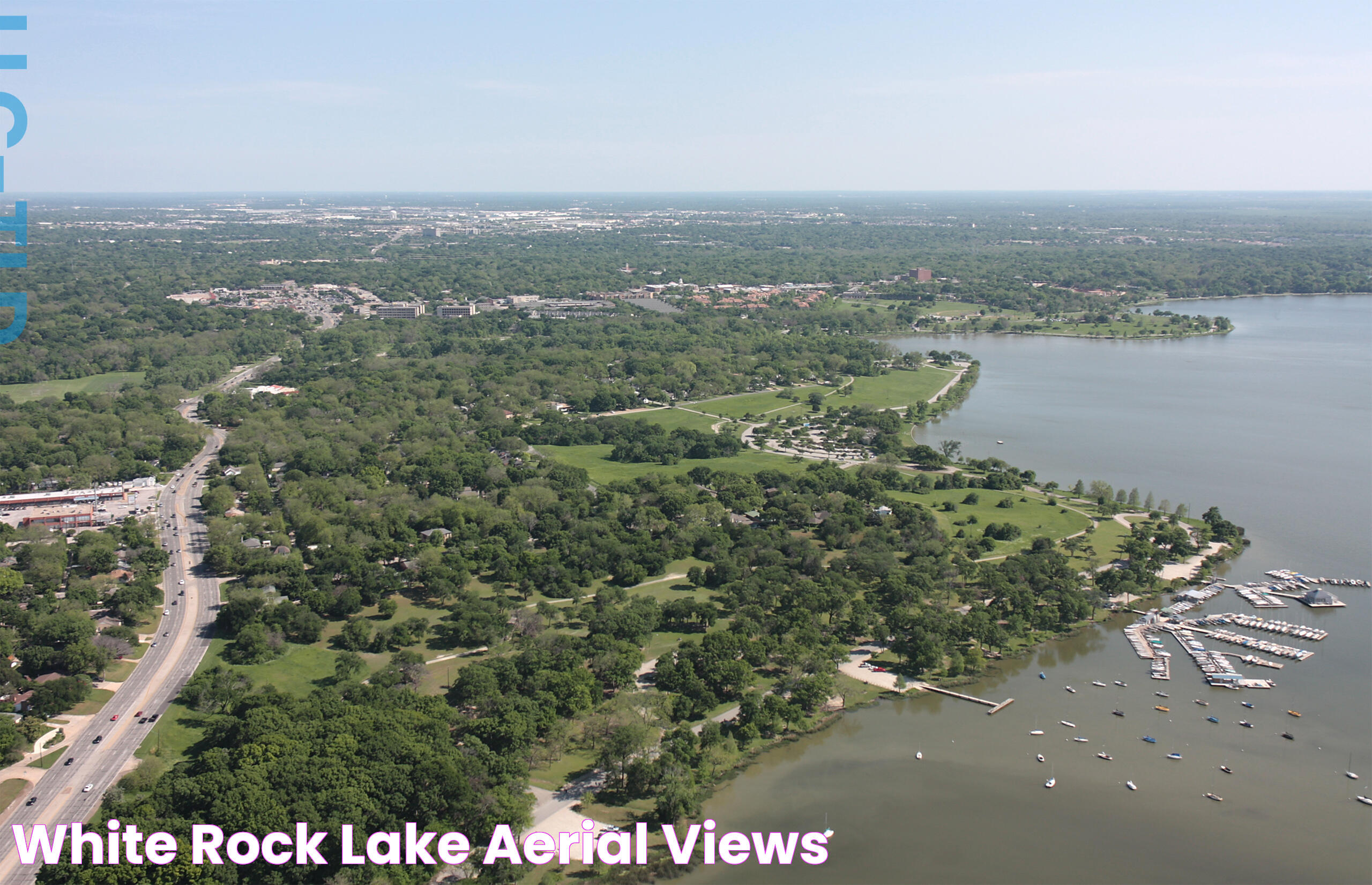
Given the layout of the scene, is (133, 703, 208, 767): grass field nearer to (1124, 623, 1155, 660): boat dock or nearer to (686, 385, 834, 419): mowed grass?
(1124, 623, 1155, 660): boat dock

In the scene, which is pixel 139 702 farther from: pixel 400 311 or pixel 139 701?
pixel 400 311

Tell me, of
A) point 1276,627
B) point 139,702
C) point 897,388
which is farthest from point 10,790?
point 897,388

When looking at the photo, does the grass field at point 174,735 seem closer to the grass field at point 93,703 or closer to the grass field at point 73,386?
the grass field at point 93,703

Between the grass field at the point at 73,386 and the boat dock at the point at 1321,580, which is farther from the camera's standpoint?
the grass field at the point at 73,386

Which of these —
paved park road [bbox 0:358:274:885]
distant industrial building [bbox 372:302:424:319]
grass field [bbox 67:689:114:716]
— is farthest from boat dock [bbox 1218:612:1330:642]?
distant industrial building [bbox 372:302:424:319]

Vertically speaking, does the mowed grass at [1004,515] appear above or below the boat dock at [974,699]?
above

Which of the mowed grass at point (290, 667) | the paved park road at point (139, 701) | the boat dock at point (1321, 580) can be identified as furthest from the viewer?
the boat dock at point (1321, 580)

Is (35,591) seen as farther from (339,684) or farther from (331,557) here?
(339,684)

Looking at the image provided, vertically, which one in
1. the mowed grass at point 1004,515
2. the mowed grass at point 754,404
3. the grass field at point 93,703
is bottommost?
the grass field at point 93,703

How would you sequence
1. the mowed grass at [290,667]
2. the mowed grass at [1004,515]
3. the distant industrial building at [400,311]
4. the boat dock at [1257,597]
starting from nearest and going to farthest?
the mowed grass at [290,667]
the boat dock at [1257,597]
the mowed grass at [1004,515]
the distant industrial building at [400,311]

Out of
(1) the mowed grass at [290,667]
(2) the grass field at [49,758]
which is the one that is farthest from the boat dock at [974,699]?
(2) the grass field at [49,758]
